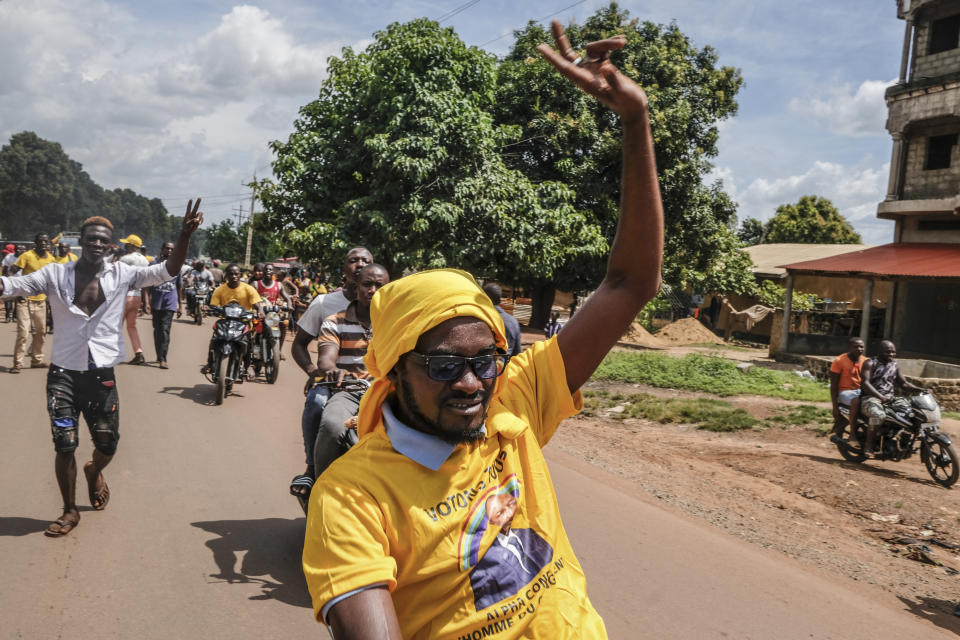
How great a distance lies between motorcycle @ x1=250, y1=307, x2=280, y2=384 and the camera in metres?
12.0

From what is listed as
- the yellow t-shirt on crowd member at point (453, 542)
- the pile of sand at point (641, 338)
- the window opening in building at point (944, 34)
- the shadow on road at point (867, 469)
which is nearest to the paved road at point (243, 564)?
the yellow t-shirt on crowd member at point (453, 542)

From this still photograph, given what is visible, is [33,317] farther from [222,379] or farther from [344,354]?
[344,354]

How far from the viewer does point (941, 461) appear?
8.63m

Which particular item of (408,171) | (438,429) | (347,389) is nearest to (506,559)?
(438,429)

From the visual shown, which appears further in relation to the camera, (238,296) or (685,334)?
(685,334)

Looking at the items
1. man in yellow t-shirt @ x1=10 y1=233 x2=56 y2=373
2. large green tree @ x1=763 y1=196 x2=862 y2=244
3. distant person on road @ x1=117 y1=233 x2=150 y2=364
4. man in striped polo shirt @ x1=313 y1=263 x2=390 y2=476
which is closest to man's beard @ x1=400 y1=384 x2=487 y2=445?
man in striped polo shirt @ x1=313 y1=263 x2=390 y2=476

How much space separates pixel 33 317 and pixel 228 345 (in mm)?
3650

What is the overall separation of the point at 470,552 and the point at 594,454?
7518mm

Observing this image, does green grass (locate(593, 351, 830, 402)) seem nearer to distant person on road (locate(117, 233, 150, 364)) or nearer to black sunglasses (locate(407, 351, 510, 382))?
distant person on road (locate(117, 233, 150, 364))

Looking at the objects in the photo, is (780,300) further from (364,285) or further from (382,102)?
(364,285)

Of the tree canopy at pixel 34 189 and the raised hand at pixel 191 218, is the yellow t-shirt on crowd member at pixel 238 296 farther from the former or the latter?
the tree canopy at pixel 34 189

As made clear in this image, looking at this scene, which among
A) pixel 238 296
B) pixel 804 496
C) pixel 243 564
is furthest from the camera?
pixel 238 296

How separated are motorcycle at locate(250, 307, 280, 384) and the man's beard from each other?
33.9 ft

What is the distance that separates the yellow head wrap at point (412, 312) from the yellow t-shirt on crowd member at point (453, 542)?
15 cm
